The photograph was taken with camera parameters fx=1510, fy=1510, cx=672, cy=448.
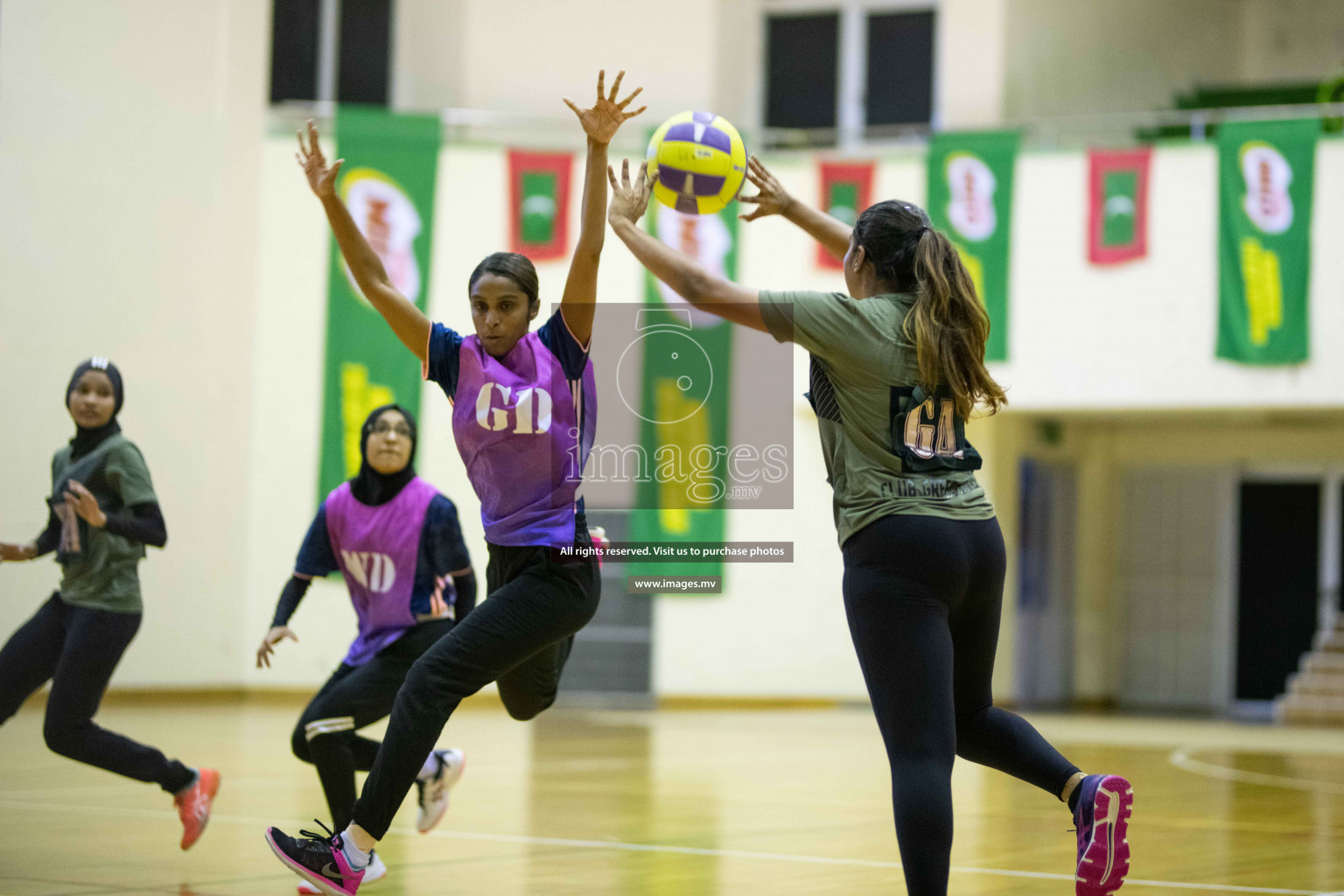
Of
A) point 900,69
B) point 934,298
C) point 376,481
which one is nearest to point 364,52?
point 900,69

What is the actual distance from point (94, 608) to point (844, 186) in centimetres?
1073

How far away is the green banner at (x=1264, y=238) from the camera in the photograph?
45.0 feet

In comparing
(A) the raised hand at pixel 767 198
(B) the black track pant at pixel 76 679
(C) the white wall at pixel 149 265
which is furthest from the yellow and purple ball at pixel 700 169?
(C) the white wall at pixel 149 265

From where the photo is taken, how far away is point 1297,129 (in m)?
13.7

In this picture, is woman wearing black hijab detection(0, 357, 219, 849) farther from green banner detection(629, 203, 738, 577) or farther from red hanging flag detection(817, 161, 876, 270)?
red hanging flag detection(817, 161, 876, 270)

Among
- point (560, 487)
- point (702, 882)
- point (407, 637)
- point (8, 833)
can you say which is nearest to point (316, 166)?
point (560, 487)

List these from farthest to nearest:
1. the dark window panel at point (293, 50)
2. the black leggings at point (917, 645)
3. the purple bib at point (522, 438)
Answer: the dark window panel at point (293, 50)
the purple bib at point (522, 438)
the black leggings at point (917, 645)

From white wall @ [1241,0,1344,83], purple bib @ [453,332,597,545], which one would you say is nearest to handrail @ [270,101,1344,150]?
white wall @ [1241,0,1344,83]

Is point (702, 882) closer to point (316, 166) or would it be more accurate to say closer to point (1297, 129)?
point (316, 166)

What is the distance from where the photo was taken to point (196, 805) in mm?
5371

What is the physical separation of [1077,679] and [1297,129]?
23.3ft

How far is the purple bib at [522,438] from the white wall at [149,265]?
32.1 feet

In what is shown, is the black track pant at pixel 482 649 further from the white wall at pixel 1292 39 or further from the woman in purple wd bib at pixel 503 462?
the white wall at pixel 1292 39

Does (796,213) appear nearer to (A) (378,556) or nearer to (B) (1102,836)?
(B) (1102,836)
